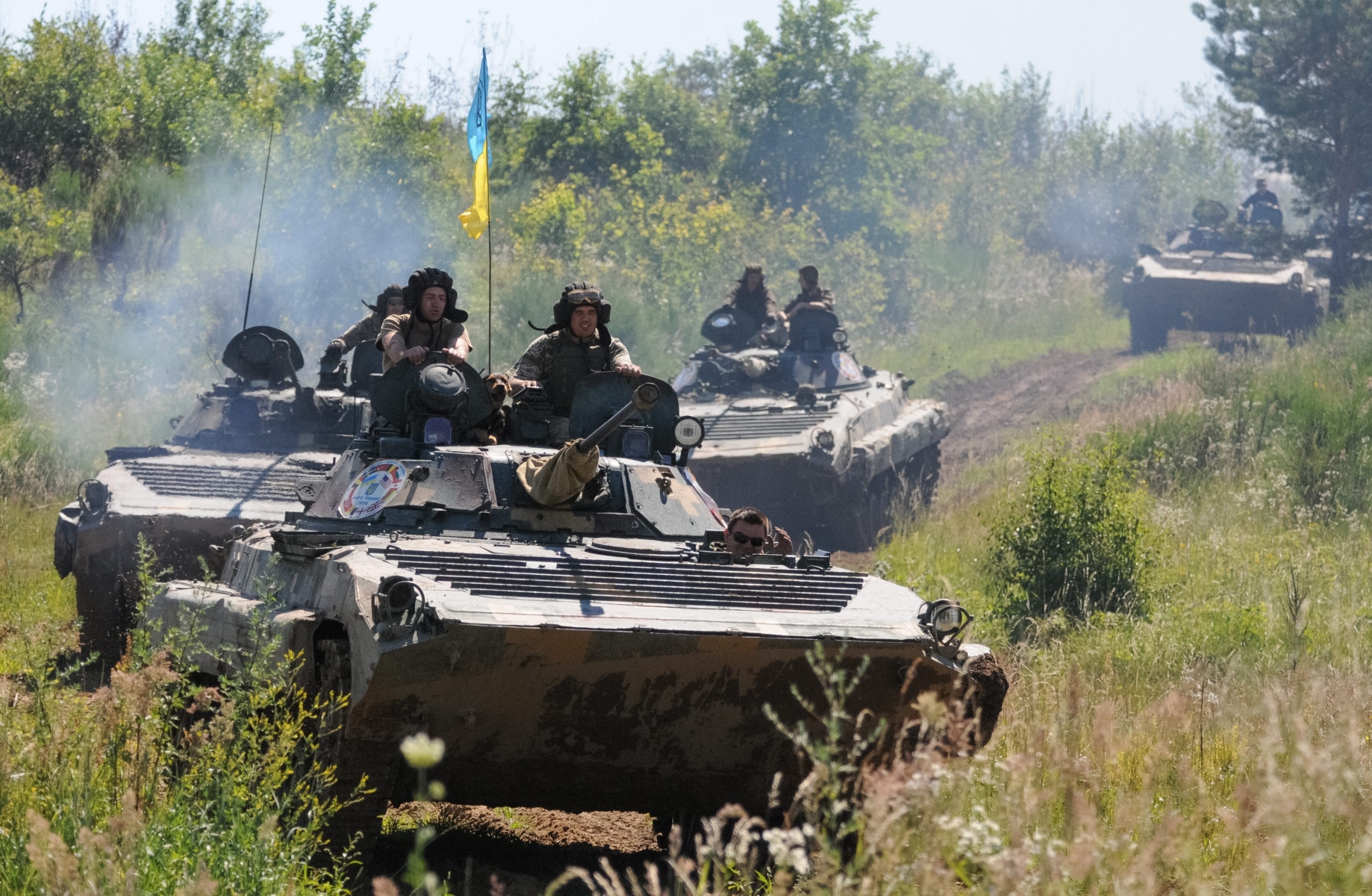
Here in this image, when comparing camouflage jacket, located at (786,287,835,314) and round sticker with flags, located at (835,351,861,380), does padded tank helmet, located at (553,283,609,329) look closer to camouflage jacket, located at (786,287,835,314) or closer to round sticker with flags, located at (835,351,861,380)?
round sticker with flags, located at (835,351,861,380)

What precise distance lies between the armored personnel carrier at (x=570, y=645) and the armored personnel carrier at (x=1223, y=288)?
17.5 m

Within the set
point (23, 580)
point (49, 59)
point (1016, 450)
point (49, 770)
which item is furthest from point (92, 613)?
point (49, 59)

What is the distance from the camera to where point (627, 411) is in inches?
273

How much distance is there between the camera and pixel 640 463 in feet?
26.9

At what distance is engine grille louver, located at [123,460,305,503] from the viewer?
10883 mm

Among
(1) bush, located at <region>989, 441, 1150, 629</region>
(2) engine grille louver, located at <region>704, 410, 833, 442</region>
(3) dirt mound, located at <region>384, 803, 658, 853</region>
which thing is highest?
(2) engine grille louver, located at <region>704, 410, 833, 442</region>

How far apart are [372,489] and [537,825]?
165 centimetres

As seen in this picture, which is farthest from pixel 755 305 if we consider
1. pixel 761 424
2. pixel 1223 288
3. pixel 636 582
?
pixel 636 582

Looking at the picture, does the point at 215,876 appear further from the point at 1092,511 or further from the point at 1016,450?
the point at 1016,450

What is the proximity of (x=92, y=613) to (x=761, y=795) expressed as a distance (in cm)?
546

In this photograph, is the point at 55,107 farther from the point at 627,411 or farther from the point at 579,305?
the point at 627,411

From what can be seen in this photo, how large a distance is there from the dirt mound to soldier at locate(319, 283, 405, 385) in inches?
218

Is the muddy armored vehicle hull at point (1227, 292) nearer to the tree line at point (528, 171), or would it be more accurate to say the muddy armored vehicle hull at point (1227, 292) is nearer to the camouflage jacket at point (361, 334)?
the tree line at point (528, 171)

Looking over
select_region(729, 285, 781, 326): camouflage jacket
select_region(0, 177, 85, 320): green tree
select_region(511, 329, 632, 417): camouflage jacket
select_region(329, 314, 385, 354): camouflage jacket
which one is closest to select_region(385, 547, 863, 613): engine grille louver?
select_region(511, 329, 632, 417): camouflage jacket
